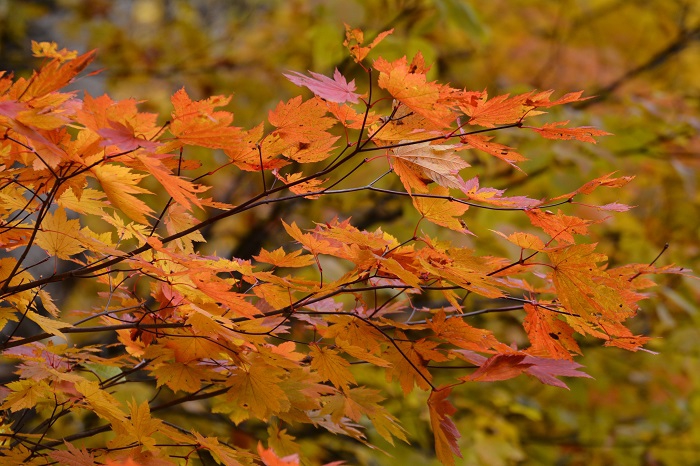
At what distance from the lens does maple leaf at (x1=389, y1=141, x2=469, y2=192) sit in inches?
31.8

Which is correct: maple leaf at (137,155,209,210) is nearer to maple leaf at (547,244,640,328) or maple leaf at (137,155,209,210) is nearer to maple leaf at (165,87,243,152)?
maple leaf at (165,87,243,152)

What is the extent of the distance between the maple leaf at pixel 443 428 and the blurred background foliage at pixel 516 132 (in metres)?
0.31

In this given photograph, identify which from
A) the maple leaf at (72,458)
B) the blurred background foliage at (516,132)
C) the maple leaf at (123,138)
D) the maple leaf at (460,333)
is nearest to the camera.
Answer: the maple leaf at (123,138)

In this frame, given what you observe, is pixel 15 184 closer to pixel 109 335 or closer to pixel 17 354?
pixel 17 354

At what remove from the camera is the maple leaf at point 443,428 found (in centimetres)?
88

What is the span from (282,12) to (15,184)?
399 cm

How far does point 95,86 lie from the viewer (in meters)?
2.52

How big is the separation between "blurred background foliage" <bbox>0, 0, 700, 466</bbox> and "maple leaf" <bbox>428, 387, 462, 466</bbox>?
0.31m

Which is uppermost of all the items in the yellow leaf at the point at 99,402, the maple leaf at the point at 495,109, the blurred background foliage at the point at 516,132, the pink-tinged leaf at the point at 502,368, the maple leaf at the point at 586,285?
the maple leaf at the point at 495,109

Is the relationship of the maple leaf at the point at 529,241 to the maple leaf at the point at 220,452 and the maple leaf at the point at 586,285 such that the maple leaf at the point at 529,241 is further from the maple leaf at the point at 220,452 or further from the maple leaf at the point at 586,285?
the maple leaf at the point at 220,452

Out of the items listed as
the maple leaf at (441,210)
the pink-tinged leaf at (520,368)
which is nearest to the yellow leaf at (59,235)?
the maple leaf at (441,210)

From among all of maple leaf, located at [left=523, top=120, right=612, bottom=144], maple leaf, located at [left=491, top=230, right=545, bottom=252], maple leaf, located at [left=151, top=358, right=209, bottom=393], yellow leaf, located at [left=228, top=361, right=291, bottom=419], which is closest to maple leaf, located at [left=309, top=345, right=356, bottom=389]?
yellow leaf, located at [left=228, top=361, right=291, bottom=419]

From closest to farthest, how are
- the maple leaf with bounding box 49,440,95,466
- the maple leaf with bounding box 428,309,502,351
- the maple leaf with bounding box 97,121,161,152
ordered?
the maple leaf with bounding box 97,121,161,152 → the maple leaf with bounding box 49,440,95,466 → the maple leaf with bounding box 428,309,502,351

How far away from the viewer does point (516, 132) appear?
89.5 inches
